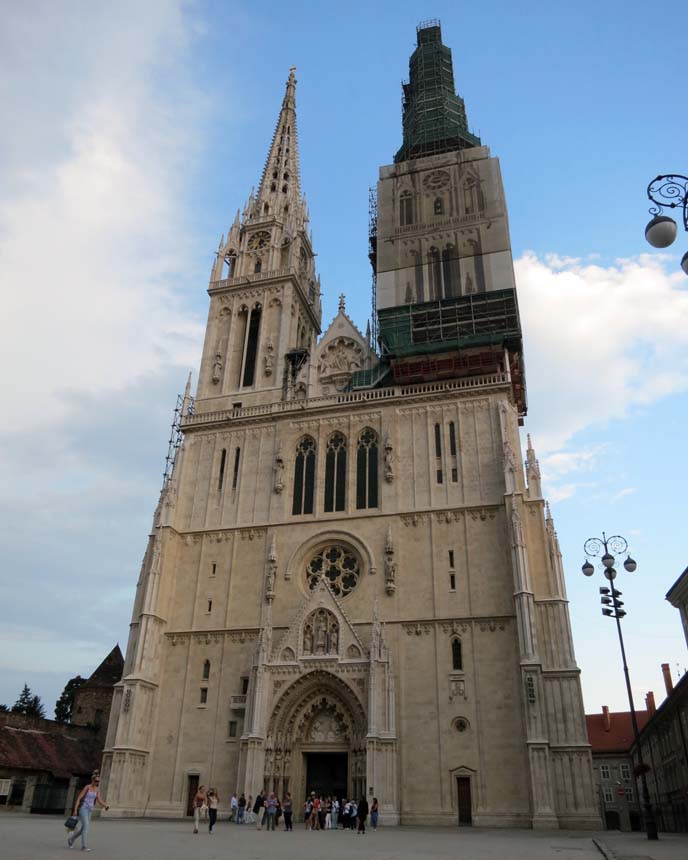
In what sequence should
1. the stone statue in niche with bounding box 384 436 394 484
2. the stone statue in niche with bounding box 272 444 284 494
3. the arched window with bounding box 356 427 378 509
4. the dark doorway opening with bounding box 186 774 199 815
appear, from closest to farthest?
the dark doorway opening with bounding box 186 774 199 815, the stone statue in niche with bounding box 384 436 394 484, the arched window with bounding box 356 427 378 509, the stone statue in niche with bounding box 272 444 284 494

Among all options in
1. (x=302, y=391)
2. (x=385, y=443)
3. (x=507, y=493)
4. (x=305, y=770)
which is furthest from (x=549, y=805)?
(x=302, y=391)

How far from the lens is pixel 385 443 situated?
31.5 meters

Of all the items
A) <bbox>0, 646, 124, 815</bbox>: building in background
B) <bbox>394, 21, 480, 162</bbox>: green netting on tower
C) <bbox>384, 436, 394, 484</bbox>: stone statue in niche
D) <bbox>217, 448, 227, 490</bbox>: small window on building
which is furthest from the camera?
<bbox>394, 21, 480, 162</bbox>: green netting on tower

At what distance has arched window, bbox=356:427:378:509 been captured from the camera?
31.1 metres

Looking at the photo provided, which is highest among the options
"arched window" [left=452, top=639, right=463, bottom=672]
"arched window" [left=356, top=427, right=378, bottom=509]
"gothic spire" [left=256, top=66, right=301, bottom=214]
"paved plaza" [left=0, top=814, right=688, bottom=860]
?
"gothic spire" [left=256, top=66, right=301, bottom=214]

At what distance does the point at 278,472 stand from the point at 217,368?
855 cm

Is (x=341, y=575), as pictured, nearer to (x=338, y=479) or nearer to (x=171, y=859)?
(x=338, y=479)

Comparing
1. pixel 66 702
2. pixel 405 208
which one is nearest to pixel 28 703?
pixel 66 702

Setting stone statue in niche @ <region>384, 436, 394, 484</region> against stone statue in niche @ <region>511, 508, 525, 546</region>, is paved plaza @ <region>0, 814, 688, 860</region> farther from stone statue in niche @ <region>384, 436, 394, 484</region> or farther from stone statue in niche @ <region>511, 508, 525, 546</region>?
stone statue in niche @ <region>384, 436, 394, 484</region>

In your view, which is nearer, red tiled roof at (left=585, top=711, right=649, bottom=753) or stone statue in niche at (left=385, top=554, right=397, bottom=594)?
stone statue in niche at (left=385, top=554, right=397, bottom=594)

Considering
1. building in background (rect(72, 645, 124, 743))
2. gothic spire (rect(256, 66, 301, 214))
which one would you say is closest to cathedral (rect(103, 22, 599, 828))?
gothic spire (rect(256, 66, 301, 214))

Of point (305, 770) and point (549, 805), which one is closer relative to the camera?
point (549, 805)

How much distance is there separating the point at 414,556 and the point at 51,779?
64.5 feet

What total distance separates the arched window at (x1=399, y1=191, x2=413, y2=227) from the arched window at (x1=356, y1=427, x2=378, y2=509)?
14756 mm
